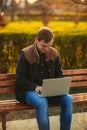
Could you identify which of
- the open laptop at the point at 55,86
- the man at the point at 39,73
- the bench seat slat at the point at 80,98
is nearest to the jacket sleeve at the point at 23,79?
the man at the point at 39,73

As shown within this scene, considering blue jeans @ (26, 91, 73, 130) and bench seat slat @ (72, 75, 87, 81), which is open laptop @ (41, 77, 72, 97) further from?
bench seat slat @ (72, 75, 87, 81)

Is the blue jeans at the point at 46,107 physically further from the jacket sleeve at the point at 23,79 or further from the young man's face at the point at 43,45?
the young man's face at the point at 43,45

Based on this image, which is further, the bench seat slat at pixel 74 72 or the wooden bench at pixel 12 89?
the bench seat slat at pixel 74 72

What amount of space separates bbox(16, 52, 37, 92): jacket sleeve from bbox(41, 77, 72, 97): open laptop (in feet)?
0.66

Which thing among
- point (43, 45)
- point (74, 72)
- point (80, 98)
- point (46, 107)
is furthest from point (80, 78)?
point (46, 107)

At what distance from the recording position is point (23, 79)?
590 cm

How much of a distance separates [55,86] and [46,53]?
511mm

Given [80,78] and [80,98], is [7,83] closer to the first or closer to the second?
[80,98]

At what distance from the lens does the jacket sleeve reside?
A: 5879 millimetres

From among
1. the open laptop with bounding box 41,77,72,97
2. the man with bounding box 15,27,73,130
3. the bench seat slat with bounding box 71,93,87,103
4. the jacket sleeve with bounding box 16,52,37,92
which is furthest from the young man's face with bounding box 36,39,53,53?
the bench seat slat with bounding box 71,93,87,103

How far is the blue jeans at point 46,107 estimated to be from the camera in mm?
5531

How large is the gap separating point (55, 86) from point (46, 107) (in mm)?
298

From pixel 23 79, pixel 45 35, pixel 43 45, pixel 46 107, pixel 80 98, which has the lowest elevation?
pixel 80 98

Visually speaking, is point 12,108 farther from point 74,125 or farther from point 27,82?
point 74,125
